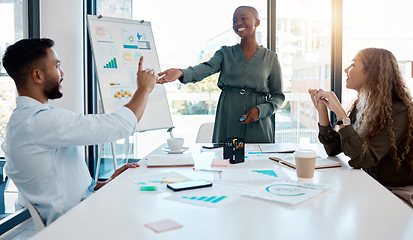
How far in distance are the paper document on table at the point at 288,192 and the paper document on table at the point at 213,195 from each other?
5 centimetres

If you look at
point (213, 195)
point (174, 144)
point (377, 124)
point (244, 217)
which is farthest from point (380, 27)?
point (244, 217)

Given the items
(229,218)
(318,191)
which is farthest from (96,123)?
(318,191)

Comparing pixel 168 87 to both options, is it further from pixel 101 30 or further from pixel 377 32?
pixel 377 32

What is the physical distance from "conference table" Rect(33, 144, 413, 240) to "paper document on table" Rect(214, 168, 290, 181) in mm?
96

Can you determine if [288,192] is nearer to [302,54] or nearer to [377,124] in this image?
[377,124]

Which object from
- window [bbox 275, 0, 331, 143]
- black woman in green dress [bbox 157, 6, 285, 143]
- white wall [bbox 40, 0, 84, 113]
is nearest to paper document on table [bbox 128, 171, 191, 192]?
black woman in green dress [bbox 157, 6, 285, 143]

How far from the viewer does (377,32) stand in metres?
3.79

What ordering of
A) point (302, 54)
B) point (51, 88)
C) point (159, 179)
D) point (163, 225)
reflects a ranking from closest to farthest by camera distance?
point (163, 225) → point (159, 179) → point (51, 88) → point (302, 54)

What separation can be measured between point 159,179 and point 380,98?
112 centimetres

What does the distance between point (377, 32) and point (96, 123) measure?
3299mm

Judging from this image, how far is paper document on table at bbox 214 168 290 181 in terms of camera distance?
4.75 feet

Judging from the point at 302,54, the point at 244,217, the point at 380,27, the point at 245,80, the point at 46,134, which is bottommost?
the point at 244,217

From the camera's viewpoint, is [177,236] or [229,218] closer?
[177,236]

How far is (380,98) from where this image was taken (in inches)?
71.7
